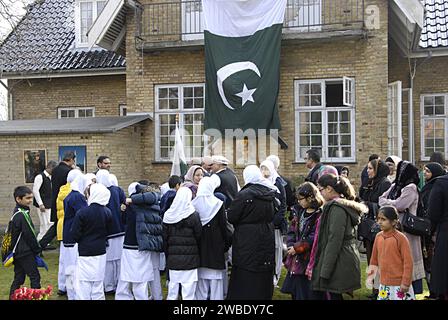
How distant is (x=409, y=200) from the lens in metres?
8.26

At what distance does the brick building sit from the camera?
51.1 feet

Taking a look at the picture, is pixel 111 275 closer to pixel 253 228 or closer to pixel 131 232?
pixel 131 232

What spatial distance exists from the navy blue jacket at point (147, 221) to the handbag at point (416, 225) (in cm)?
345

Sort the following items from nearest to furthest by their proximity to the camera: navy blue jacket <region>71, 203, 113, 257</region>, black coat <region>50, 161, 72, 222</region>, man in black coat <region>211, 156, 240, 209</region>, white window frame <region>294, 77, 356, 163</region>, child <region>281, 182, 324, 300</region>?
child <region>281, 182, 324, 300</region>
navy blue jacket <region>71, 203, 113, 257</region>
man in black coat <region>211, 156, 240, 209</region>
black coat <region>50, 161, 72, 222</region>
white window frame <region>294, 77, 356, 163</region>

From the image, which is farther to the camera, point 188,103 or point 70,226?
point 188,103

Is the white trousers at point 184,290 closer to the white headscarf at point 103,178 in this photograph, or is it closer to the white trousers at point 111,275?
the white trousers at point 111,275

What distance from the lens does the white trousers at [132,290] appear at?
872cm

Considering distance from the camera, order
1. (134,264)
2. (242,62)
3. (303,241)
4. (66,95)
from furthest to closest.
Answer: (66,95), (242,62), (134,264), (303,241)

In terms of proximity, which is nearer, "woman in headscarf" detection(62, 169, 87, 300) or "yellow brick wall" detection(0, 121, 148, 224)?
"woman in headscarf" detection(62, 169, 87, 300)

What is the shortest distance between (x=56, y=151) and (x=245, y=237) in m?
9.73

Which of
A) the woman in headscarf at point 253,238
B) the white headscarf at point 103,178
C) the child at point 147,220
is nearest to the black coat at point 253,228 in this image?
the woman in headscarf at point 253,238

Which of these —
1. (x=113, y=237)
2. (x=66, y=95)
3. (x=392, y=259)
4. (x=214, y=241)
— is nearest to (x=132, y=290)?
(x=113, y=237)

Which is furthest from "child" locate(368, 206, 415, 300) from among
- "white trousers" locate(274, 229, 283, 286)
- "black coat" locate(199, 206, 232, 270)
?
"white trousers" locate(274, 229, 283, 286)

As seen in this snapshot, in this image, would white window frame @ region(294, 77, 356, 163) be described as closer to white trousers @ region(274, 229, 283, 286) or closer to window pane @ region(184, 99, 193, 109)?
window pane @ region(184, 99, 193, 109)
